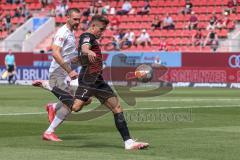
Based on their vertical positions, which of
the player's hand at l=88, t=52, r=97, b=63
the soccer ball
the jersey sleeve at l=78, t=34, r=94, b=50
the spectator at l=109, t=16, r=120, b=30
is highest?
the jersey sleeve at l=78, t=34, r=94, b=50

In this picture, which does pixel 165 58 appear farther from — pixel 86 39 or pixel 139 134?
pixel 86 39

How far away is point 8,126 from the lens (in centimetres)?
1723

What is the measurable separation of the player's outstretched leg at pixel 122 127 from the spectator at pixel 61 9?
4080 cm

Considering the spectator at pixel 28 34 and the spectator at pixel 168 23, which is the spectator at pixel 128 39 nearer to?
the spectator at pixel 168 23

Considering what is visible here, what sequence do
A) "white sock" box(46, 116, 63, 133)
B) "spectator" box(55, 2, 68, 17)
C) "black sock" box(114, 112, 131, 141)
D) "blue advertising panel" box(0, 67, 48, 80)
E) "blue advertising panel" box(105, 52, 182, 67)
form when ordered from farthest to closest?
"spectator" box(55, 2, 68, 17) → "blue advertising panel" box(0, 67, 48, 80) → "blue advertising panel" box(105, 52, 182, 67) → "white sock" box(46, 116, 63, 133) → "black sock" box(114, 112, 131, 141)

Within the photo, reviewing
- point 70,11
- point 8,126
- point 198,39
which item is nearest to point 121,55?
point 198,39

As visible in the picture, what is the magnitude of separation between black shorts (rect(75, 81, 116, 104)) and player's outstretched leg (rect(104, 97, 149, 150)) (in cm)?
10

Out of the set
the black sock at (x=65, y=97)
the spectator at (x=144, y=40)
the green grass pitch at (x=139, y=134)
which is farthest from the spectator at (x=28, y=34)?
the black sock at (x=65, y=97)

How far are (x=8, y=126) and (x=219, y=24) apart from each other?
2936 cm

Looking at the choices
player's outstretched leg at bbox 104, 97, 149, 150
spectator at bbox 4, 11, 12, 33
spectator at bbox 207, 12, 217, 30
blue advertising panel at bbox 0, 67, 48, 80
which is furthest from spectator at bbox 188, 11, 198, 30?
player's outstretched leg at bbox 104, 97, 149, 150

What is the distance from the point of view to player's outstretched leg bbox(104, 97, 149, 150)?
12.7 meters

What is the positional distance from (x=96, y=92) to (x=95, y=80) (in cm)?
21

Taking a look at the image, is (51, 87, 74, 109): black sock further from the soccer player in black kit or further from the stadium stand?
the stadium stand

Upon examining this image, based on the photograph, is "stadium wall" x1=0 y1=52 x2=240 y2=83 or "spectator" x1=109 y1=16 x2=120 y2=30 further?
"spectator" x1=109 y1=16 x2=120 y2=30
